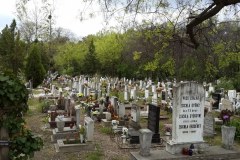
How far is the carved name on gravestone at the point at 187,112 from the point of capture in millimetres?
9461

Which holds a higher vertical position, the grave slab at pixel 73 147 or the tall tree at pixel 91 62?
the tall tree at pixel 91 62

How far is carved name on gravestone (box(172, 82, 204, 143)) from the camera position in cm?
946

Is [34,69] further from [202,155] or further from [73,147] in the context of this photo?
[202,155]

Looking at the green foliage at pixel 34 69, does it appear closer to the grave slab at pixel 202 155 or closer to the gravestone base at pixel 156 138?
the gravestone base at pixel 156 138

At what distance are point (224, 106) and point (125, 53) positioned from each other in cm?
2634

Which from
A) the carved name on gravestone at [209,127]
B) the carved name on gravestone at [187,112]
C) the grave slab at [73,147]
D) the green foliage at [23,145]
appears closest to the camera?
the green foliage at [23,145]

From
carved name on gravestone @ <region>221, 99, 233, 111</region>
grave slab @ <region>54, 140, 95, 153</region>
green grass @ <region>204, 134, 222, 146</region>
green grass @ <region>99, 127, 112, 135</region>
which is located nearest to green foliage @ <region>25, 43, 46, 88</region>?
green grass @ <region>99, 127, 112, 135</region>

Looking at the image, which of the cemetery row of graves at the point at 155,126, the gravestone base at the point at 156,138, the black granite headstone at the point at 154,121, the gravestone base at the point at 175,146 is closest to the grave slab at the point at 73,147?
the cemetery row of graves at the point at 155,126

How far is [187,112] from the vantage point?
31.5ft

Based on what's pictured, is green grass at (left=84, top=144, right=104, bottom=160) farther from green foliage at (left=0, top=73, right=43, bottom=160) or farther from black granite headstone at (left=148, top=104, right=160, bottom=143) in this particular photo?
green foliage at (left=0, top=73, right=43, bottom=160)

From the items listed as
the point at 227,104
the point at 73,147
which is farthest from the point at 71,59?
the point at 73,147

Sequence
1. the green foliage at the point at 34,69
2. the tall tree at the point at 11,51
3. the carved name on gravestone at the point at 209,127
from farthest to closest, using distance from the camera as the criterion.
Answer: the green foliage at the point at 34,69 < the tall tree at the point at 11,51 < the carved name on gravestone at the point at 209,127

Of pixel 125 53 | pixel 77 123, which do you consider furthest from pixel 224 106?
pixel 125 53

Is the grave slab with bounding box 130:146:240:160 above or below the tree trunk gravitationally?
below
